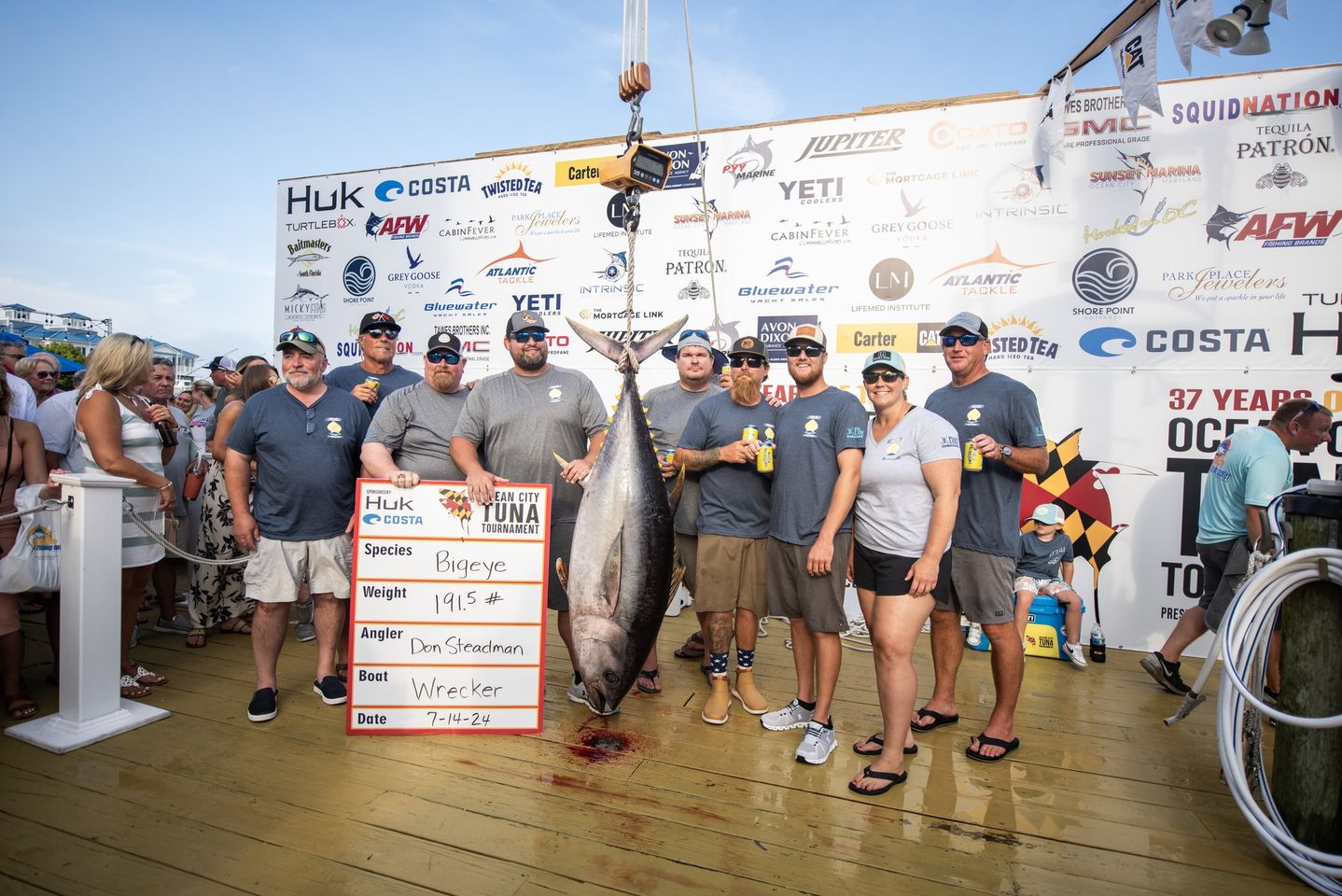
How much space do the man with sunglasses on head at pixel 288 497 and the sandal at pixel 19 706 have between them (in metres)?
0.90

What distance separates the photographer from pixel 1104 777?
2.87m

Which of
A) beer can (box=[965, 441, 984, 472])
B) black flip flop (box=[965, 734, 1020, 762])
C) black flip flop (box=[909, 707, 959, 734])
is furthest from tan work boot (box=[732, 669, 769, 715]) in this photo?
beer can (box=[965, 441, 984, 472])

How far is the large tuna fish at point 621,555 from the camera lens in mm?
2699

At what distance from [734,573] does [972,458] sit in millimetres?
1198

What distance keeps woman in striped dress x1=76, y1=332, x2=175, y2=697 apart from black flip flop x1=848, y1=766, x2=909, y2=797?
3.34m

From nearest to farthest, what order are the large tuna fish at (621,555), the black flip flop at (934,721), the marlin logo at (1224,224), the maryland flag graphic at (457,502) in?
the large tuna fish at (621,555) < the maryland flag graphic at (457,502) < the black flip flop at (934,721) < the marlin logo at (1224,224)

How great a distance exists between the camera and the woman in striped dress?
128 inches

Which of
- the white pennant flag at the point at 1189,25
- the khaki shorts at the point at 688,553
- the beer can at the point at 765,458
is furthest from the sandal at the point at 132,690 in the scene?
the white pennant flag at the point at 1189,25

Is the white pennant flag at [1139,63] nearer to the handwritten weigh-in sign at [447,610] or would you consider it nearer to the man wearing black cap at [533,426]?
the man wearing black cap at [533,426]

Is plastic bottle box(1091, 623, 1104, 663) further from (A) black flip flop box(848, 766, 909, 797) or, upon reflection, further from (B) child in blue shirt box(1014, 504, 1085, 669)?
(A) black flip flop box(848, 766, 909, 797)

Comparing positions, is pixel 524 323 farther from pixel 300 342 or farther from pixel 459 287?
pixel 459 287

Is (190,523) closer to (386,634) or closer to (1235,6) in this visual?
(386,634)

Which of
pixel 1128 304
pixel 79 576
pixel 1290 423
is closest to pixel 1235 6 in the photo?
pixel 1128 304

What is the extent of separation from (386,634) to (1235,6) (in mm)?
5304
